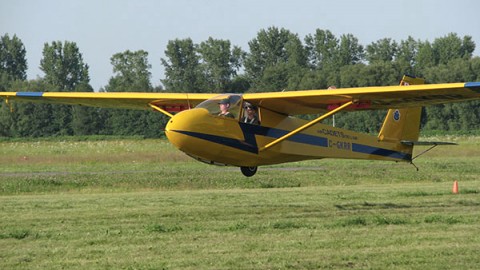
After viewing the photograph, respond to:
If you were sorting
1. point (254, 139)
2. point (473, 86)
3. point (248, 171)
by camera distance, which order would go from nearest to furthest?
point (473, 86)
point (254, 139)
point (248, 171)

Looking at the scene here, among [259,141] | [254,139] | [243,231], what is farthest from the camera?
[259,141]

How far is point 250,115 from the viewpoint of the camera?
17.2 meters

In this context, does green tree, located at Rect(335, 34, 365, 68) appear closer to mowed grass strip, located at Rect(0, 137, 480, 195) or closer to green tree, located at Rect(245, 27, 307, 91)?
green tree, located at Rect(245, 27, 307, 91)

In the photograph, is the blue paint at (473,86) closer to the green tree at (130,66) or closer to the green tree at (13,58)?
the green tree at (130,66)

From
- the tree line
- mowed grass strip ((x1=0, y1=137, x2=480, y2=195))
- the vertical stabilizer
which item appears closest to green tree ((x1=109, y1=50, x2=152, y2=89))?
the tree line

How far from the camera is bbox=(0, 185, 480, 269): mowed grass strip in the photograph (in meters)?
11.4

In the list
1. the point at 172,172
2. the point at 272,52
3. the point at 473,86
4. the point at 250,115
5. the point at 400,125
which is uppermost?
the point at 272,52

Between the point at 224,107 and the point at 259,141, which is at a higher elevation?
the point at 224,107

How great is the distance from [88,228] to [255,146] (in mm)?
4273

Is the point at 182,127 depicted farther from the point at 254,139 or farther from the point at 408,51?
the point at 408,51

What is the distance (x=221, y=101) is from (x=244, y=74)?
83.4m

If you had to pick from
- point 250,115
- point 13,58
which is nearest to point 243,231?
point 250,115

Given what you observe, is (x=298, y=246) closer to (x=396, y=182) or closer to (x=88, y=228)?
(x=88, y=228)

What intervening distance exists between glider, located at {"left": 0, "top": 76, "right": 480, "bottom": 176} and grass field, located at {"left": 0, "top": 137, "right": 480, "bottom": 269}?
128cm
